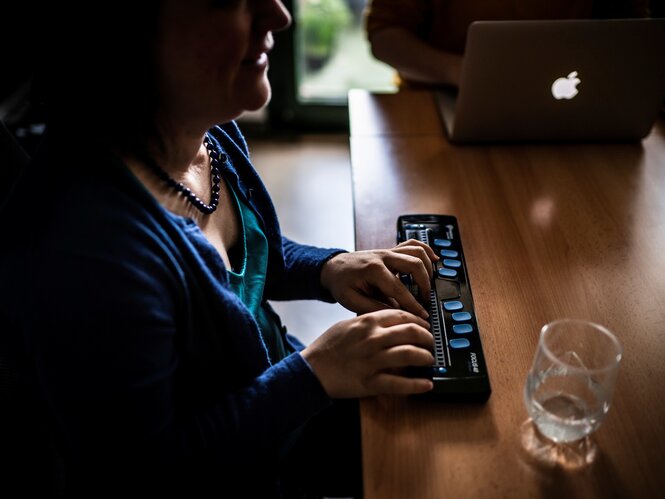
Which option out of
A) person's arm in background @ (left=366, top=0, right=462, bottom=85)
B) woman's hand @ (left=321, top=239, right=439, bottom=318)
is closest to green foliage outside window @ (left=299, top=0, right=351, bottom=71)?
person's arm in background @ (left=366, top=0, right=462, bottom=85)

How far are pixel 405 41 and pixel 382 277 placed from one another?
2.79 feet

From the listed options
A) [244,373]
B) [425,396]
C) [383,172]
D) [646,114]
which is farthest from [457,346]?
[646,114]

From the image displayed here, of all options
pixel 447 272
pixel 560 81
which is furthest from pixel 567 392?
pixel 560 81

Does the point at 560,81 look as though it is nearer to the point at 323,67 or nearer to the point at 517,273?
the point at 517,273

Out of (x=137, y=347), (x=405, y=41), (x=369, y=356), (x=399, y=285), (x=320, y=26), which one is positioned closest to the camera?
(x=137, y=347)

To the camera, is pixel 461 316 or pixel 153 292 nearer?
pixel 153 292

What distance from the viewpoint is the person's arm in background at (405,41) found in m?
1.40

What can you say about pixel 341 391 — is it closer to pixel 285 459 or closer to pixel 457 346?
pixel 457 346

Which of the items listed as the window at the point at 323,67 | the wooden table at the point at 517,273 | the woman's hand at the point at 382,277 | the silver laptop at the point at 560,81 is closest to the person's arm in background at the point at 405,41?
the wooden table at the point at 517,273

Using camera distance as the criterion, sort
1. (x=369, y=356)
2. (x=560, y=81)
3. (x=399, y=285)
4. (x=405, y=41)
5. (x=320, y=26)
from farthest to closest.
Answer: (x=320, y=26) < (x=405, y=41) < (x=560, y=81) < (x=399, y=285) < (x=369, y=356)

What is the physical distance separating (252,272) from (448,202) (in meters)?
0.40

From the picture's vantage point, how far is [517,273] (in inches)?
35.2

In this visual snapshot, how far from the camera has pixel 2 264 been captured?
59cm

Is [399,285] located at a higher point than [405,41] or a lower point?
lower
